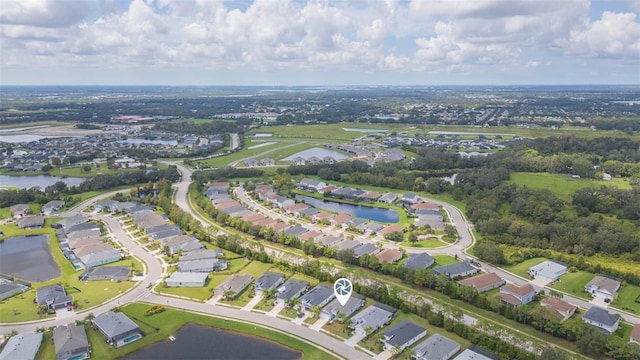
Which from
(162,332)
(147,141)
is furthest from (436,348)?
(147,141)

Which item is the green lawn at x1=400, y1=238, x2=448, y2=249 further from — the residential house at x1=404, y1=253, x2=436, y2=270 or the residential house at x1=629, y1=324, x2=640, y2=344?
the residential house at x1=629, y1=324, x2=640, y2=344

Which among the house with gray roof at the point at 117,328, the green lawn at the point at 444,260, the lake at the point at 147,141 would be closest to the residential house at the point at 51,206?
the house with gray roof at the point at 117,328

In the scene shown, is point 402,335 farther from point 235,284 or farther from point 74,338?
point 74,338

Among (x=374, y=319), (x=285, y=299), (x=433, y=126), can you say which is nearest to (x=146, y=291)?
(x=285, y=299)

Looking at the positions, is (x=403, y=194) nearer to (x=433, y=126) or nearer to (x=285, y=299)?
(x=285, y=299)

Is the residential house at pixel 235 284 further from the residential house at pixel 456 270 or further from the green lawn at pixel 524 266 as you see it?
the green lawn at pixel 524 266
